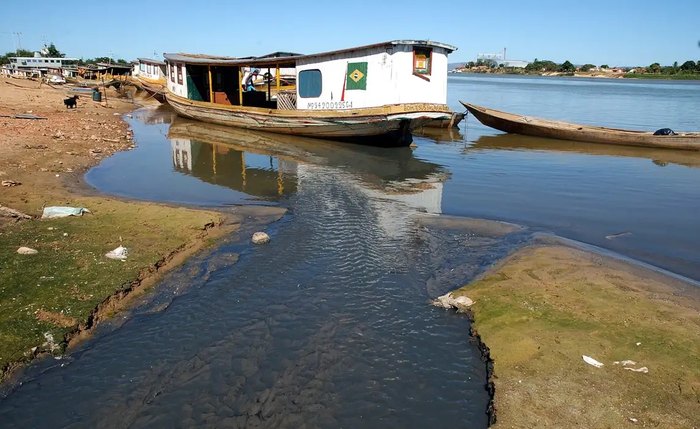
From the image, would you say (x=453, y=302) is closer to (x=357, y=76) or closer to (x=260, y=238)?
(x=260, y=238)

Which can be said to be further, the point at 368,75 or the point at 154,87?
the point at 154,87

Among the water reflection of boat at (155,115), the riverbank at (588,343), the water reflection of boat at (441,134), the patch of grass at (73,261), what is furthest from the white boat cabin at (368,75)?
the riverbank at (588,343)

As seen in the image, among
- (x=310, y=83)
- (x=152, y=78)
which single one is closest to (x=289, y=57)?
(x=310, y=83)

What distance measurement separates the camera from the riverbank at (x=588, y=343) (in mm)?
4074

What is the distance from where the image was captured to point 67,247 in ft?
23.2

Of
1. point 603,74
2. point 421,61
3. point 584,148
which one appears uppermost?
point 603,74

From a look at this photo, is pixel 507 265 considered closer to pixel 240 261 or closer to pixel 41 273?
pixel 240 261

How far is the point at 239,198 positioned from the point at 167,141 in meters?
9.97

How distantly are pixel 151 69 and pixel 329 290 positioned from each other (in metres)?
38.7

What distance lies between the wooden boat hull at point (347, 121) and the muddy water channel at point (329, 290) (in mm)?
2129

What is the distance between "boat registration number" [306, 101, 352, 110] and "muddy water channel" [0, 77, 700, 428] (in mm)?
3095

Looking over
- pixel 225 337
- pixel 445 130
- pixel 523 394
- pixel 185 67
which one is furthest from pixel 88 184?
pixel 445 130

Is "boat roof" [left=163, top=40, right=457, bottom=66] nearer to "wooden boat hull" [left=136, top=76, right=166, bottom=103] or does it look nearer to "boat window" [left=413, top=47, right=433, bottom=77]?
"boat window" [left=413, top=47, right=433, bottom=77]

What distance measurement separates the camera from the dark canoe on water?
20.0m
